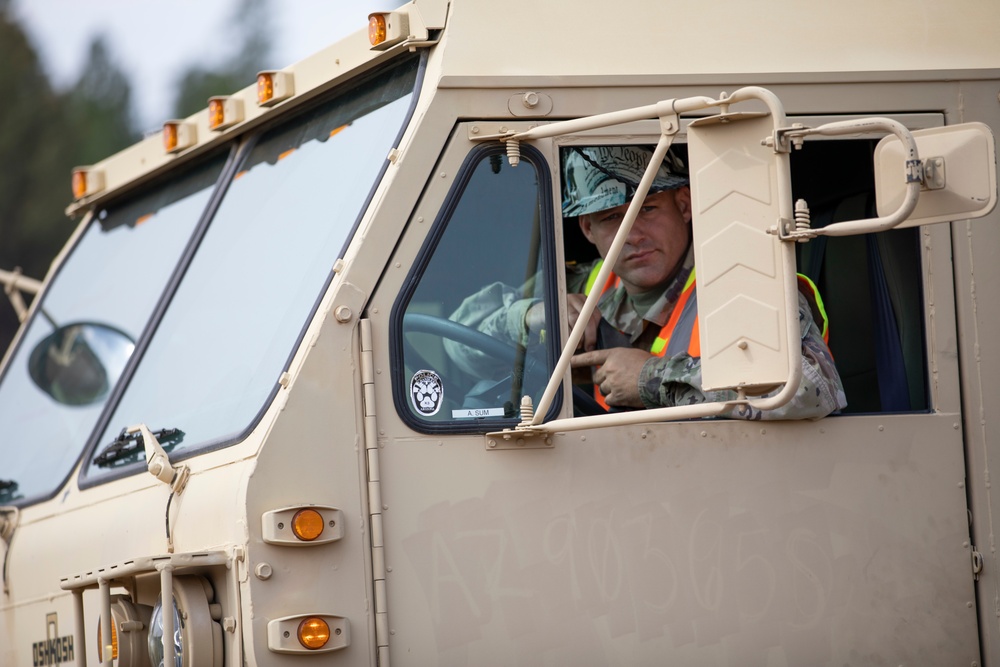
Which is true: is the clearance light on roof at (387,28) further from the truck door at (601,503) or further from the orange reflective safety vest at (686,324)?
the orange reflective safety vest at (686,324)

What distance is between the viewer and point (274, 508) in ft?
11.1

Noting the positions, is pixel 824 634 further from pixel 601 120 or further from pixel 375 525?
pixel 601 120

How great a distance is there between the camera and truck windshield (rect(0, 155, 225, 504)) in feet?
15.9

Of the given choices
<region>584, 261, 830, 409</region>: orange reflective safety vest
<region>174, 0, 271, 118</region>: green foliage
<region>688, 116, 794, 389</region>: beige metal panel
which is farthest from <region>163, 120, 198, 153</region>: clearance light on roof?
<region>174, 0, 271, 118</region>: green foliage

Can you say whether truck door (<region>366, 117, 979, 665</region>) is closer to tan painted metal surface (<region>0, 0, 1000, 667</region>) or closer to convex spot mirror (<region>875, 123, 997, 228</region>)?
tan painted metal surface (<region>0, 0, 1000, 667</region>)

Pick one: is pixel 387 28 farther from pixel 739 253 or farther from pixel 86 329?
pixel 86 329

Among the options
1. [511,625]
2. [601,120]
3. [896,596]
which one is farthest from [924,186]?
[511,625]

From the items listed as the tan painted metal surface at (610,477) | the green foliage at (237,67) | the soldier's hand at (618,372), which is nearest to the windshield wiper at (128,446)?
the tan painted metal surface at (610,477)

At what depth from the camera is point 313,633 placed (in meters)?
3.36

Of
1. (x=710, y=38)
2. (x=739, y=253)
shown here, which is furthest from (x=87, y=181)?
(x=739, y=253)

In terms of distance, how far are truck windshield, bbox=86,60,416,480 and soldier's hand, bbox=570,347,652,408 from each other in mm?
751

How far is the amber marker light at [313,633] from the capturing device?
11.0 feet

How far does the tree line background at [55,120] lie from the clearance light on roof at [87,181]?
18.4 metres

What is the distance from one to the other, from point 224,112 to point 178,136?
35cm
